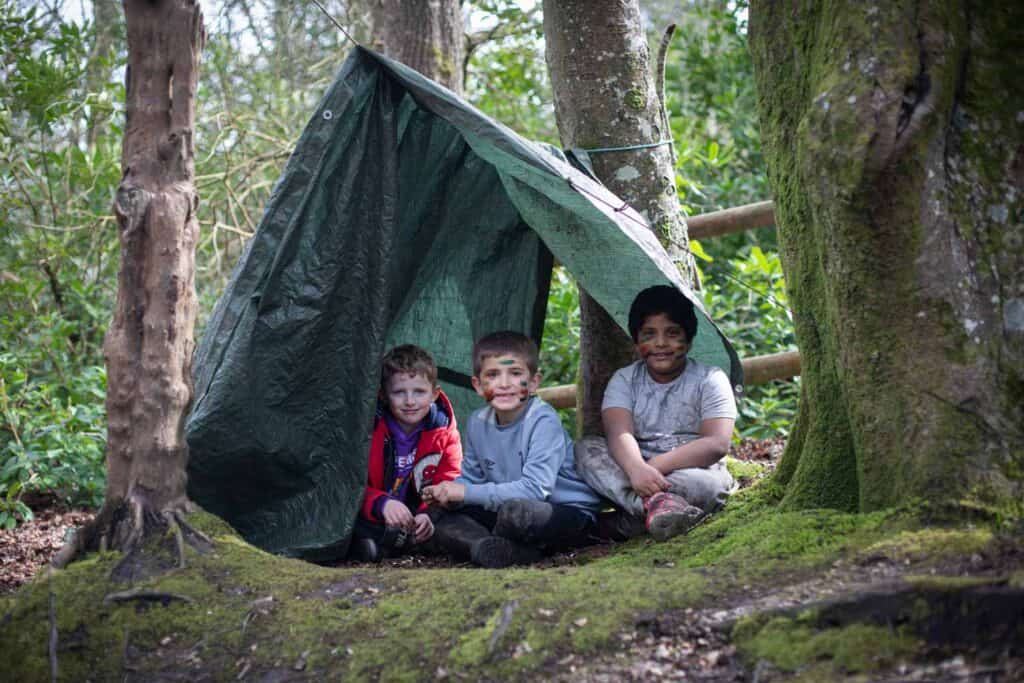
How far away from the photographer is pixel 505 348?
14.1ft

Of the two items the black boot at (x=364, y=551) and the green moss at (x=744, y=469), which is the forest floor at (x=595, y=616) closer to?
the black boot at (x=364, y=551)

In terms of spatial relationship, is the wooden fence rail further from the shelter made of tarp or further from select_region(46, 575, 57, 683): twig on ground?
select_region(46, 575, 57, 683): twig on ground

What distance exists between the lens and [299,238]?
4.07 meters

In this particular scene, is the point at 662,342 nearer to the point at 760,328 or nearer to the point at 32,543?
the point at 32,543

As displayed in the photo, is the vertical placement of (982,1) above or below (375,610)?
above

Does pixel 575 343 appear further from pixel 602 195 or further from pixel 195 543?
pixel 195 543

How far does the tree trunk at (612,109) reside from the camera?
4578 millimetres

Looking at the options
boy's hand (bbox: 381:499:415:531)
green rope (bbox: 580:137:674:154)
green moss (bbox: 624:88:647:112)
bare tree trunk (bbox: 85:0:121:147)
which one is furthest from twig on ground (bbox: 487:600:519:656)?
bare tree trunk (bbox: 85:0:121:147)

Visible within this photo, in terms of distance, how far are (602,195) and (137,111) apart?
165 cm

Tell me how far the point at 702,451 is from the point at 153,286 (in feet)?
6.67

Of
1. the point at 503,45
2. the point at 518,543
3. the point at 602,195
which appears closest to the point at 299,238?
the point at 602,195

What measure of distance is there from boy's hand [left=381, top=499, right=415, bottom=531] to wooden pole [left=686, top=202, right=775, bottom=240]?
2503 mm

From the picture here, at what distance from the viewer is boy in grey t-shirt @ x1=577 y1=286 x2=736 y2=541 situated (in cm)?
398

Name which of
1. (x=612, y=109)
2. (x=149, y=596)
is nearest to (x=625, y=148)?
(x=612, y=109)
